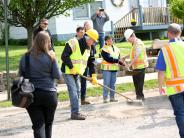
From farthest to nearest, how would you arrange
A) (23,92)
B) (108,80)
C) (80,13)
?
(80,13), (108,80), (23,92)

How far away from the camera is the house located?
28547 mm

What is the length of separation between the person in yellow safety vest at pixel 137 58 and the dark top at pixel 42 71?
500cm

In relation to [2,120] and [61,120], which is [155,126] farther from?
[2,120]

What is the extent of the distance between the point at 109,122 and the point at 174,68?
274cm

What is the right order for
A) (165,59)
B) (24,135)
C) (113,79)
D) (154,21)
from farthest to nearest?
1. (154,21)
2. (113,79)
3. (24,135)
4. (165,59)

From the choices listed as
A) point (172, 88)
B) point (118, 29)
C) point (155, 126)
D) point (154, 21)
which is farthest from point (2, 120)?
point (154, 21)

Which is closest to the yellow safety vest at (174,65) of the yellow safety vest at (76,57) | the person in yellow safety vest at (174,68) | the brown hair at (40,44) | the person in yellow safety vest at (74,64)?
the person in yellow safety vest at (174,68)

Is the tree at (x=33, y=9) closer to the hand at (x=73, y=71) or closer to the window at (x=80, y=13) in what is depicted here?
the hand at (x=73, y=71)

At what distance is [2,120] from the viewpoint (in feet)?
34.3

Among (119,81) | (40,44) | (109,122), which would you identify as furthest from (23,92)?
(119,81)

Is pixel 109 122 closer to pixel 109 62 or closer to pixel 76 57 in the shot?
pixel 76 57

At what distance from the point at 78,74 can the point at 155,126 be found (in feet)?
6.37

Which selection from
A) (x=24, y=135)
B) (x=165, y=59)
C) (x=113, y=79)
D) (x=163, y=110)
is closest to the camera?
(x=165, y=59)

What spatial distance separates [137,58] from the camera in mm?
11961
